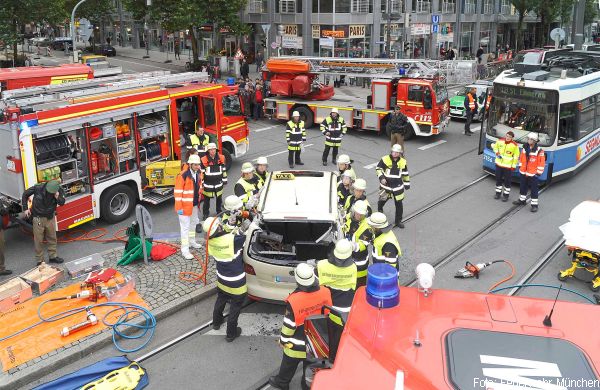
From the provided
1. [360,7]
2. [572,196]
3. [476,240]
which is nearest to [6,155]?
[476,240]

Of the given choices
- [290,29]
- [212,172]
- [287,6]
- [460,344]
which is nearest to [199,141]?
[212,172]

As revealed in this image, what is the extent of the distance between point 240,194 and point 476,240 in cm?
459

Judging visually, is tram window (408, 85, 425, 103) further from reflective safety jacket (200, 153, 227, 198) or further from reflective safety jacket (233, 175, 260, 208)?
reflective safety jacket (233, 175, 260, 208)

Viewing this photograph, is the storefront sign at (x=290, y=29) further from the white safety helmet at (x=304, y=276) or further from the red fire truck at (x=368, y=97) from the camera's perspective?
the white safety helmet at (x=304, y=276)

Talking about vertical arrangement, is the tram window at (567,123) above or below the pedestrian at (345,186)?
above

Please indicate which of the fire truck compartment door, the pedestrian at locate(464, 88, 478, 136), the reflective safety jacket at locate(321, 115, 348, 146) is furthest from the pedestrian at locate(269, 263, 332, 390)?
the pedestrian at locate(464, 88, 478, 136)

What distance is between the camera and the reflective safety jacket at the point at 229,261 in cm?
682

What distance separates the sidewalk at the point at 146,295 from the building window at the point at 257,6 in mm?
31947

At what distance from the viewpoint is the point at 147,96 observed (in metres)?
11.7

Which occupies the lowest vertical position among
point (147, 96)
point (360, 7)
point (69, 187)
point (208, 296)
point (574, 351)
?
point (208, 296)

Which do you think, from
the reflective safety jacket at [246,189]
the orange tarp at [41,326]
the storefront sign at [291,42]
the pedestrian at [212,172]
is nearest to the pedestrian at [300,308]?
the orange tarp at [41,326]

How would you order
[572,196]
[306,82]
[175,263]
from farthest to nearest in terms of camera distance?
[306,82], [572,196], [175,263]

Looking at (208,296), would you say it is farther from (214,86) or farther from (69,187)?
(214,86)

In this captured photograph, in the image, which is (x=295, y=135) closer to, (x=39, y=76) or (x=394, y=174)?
(x=394, y=174)
